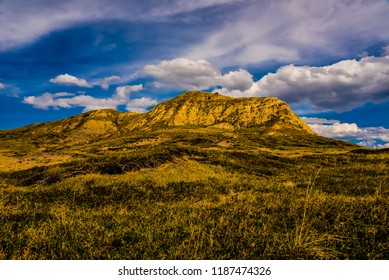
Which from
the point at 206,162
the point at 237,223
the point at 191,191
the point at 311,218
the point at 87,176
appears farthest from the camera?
the point at 206,162

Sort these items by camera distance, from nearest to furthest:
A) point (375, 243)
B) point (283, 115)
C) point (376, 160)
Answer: point (375, 243)
point (376, 160)
point (283, 115)

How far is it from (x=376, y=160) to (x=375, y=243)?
41.4 meters

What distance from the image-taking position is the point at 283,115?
178250 mm

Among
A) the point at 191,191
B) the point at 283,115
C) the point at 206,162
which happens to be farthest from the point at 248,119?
the point at 191,191

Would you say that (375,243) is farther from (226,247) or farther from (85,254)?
(85,254)

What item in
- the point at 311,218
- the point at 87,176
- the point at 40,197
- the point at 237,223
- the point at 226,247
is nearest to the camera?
the point at 226,247

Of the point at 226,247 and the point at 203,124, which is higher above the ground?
the point at 203,124

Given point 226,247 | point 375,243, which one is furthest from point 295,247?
point 375,243

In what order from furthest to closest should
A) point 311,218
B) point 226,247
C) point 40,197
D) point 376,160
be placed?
1. point 376,160
2. point 40,197
3. point 311,218
4. point 226,247

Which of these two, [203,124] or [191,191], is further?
[203,124]

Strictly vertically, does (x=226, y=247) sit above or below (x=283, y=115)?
below

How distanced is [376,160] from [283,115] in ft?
462

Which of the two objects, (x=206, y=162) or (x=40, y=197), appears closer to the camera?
(x=40, y=197)

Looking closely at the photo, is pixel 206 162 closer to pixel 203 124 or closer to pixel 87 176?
pixel 87 176
